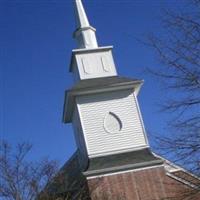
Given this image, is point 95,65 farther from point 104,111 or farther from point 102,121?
point 102,121

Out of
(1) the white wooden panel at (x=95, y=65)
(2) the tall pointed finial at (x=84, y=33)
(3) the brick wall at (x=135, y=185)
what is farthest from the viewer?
(2) the tall pointed finial at (x=84, y=33)

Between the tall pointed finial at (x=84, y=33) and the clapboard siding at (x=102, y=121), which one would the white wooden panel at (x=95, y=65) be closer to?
the tall pointed finial at (x=84, y=33)

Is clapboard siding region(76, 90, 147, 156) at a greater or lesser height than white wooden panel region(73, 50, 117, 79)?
lesser

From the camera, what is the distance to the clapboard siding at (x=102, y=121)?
27.7 meters

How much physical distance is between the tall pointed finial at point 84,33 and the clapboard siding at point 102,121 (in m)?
4.07

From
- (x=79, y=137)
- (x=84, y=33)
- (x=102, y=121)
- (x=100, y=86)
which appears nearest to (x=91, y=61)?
(x=84, y=33)

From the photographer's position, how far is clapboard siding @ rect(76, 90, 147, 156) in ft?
90.8

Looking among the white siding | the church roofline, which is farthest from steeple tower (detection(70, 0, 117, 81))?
the white siding

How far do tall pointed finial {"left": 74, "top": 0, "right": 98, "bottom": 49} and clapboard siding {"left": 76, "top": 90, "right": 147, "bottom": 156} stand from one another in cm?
407

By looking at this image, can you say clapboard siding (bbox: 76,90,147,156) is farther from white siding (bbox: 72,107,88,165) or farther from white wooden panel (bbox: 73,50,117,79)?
white wooden panel (bbox: 73,50,117,79)

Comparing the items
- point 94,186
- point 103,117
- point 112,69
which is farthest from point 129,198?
point 112,69

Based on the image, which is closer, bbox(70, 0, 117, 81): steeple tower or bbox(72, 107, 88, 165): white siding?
bbox(72, 107, 88, 165): white siding

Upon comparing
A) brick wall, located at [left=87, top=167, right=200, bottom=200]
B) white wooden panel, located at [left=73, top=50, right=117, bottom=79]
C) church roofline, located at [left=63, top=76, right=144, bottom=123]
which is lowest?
brick wall, located at [left=87, top=167, right=200, bottom=200]

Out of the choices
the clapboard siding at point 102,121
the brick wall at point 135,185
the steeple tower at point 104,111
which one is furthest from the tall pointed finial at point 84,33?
the brick wall at point 135,185
